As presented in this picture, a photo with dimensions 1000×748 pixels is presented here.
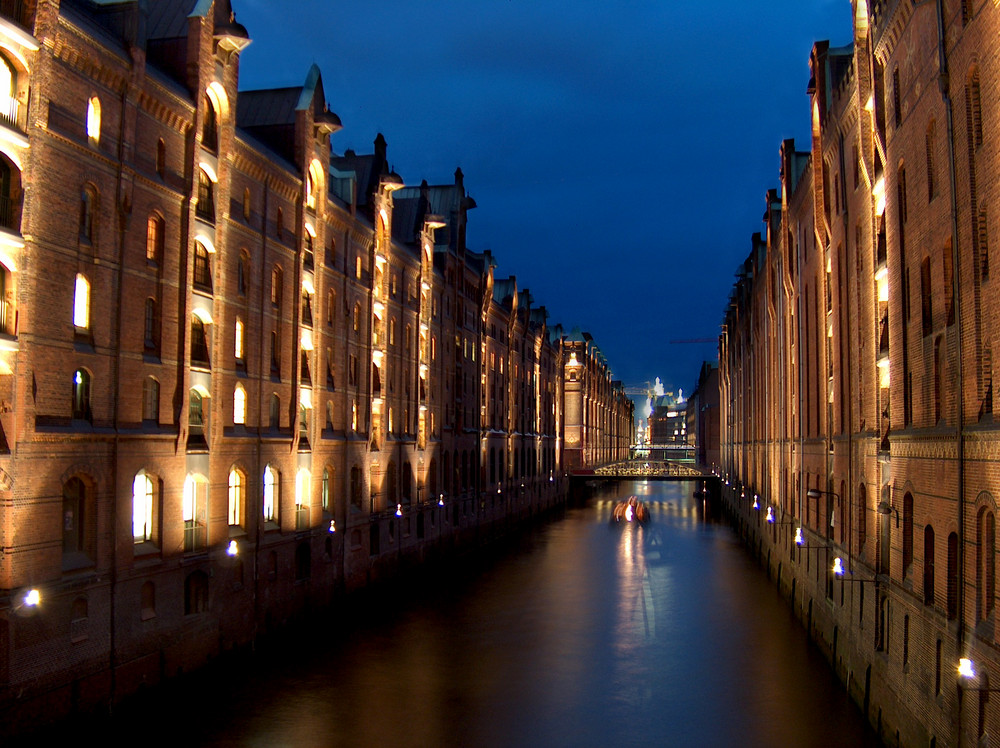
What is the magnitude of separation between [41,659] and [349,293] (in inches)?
930

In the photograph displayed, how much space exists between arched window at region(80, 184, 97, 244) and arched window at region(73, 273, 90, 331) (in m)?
1.00

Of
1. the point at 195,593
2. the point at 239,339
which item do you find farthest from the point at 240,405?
the point at 195,593

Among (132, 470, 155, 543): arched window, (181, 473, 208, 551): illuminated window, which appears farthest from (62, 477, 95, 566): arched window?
(181, 473, 208, 551): illuminated window

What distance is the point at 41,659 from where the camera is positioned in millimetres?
21109

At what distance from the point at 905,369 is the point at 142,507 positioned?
20.1 meters

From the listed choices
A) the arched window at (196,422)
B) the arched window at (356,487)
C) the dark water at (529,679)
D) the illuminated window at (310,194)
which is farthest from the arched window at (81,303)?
the arched window at (356,487)

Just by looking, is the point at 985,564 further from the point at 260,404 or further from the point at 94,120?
the point at 260,404

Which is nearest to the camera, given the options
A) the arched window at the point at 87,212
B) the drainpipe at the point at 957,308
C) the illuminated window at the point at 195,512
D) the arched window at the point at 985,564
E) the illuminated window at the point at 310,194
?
the arched window at the point at 985,564

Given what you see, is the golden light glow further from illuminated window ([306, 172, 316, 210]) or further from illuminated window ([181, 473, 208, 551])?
illuminated window ([306, 172, 316, 210])

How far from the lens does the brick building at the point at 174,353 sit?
21.2 meters

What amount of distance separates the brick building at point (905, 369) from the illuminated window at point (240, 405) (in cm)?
1987

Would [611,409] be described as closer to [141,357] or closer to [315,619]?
[315,619]

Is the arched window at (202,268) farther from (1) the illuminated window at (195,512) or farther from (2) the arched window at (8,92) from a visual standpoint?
(2) the arched window at (8,92)

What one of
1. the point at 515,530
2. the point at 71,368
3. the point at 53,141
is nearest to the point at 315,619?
the point at 71,368
